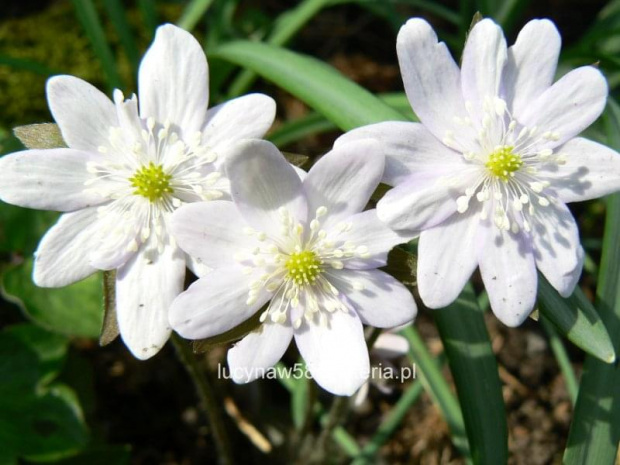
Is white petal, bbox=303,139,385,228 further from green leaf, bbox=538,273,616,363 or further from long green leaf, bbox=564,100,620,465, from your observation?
long green leaf, bbox=564,100,620,465

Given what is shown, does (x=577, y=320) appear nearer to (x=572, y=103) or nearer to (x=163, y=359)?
(x=572, y=103)

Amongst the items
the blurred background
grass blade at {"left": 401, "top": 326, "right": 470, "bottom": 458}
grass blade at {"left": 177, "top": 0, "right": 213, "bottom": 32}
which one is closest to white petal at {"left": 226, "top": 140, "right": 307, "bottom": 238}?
the blurred background

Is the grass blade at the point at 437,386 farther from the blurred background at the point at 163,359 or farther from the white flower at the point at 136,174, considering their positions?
the white flower at the point at 136,174

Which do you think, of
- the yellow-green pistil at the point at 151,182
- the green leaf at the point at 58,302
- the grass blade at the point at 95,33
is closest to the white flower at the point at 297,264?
the yellow-green pistil at the point at 151,182

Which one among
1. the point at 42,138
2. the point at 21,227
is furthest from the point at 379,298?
the point at 21,227

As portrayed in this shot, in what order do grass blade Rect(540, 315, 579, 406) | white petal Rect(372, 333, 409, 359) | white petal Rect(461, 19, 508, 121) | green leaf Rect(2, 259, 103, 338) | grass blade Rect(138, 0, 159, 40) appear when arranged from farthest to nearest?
grass blade Rect(138, 0, 159, 40) < grass blade Rect(540, 315, 579, 406) < green leaf Rect(2, 259, 103, 338) < white petal Rect(372, 333, 409, 359) < white petal Rect(461, 19, 508, 121)

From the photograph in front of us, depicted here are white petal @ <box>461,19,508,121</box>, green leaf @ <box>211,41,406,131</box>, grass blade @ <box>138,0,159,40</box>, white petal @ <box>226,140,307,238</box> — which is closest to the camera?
white petal @ <box>226,140,307,238</box>
